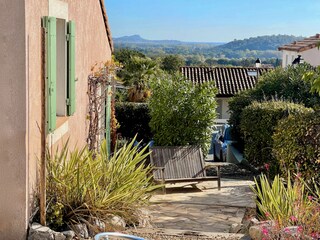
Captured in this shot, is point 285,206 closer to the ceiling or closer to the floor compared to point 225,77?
closer to the floor

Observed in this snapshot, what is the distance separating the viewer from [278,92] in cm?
1692

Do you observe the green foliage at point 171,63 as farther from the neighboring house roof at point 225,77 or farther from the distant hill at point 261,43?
the distant hill at point 261,43

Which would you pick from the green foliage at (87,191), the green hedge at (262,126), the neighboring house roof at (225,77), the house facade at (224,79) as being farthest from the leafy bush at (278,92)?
the neighboring house roof at (225,77)

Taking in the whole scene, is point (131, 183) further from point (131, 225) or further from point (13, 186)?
point (13, 186)

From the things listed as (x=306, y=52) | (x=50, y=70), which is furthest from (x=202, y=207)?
(x=306, y=52)

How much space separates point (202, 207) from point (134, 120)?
10979 millimetres

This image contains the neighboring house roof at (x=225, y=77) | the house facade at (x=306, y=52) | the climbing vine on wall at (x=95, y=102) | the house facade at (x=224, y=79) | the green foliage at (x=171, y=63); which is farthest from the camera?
the green foliage at (x=171, y=63)

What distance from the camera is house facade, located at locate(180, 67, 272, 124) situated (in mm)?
35781

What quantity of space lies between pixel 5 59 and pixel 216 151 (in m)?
16.3

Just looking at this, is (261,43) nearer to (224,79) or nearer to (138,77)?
(224,79)

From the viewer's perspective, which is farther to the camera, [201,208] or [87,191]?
[201,208]

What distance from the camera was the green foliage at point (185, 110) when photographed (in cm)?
1370

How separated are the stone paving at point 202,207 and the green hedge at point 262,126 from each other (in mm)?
1925

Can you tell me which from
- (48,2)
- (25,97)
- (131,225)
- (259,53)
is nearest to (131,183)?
(131,225)
